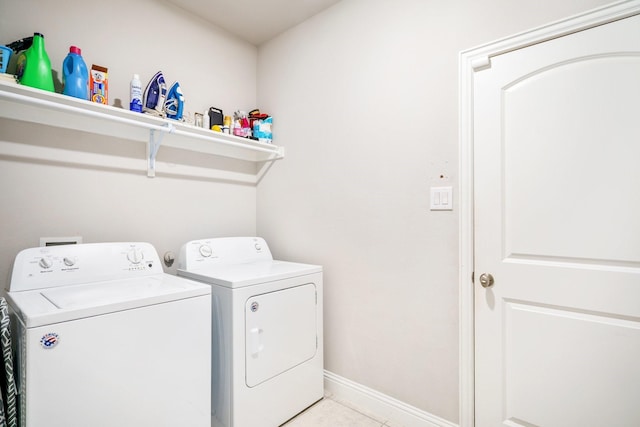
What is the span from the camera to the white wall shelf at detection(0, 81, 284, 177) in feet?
4.72

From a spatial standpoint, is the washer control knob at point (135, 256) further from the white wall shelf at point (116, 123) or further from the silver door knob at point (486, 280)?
the silver door knob at point (486, 280)

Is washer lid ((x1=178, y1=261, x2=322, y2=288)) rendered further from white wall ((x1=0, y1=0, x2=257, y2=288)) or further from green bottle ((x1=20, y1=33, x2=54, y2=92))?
green bottle ((x1=20, y1=33, x2=54, y2=92))

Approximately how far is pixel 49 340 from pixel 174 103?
144 centimetres

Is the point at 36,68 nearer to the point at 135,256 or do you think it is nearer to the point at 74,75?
the point at 74,75

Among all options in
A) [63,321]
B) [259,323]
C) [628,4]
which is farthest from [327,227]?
[628,4]

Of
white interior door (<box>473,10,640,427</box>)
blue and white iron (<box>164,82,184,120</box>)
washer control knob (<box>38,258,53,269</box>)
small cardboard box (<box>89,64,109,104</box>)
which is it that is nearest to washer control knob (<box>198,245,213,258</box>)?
washer control knob (<box>38,258,53,269</box>)

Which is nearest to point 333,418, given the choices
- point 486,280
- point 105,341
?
point 486,280

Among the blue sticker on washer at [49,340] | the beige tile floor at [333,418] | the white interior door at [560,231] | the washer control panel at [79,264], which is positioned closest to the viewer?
the blue sticker on washer at [49,340]

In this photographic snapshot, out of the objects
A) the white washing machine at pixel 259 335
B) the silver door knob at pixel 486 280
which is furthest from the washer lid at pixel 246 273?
the silver door knob at pixel 486 280

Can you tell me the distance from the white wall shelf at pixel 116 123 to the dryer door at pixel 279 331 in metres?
1.10

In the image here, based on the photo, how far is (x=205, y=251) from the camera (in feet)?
6.58

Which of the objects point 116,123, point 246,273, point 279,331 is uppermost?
point 116,123

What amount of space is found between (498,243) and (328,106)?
136 centimetres

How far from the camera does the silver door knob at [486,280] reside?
1528 mm
